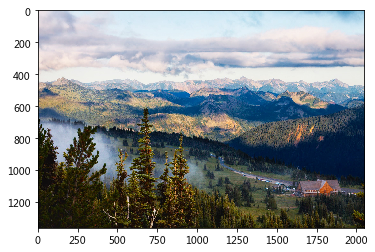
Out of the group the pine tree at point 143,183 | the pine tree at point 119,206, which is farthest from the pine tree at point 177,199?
the pine tree at point 119,206

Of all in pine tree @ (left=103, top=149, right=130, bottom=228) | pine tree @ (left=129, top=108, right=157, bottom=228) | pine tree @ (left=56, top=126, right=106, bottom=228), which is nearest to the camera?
pine tree @ (left=56, top=126, right=106, bottom=228)

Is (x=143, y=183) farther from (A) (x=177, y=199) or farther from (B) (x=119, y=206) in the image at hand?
(A) (x=177, y=199)

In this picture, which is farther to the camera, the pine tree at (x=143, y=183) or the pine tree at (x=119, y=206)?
the pine tree at (x=143, y=183)

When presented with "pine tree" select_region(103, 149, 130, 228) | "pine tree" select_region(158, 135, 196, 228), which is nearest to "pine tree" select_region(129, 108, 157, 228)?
"pine tree" select_region(103, 149, 130, 228)

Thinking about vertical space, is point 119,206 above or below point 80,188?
below

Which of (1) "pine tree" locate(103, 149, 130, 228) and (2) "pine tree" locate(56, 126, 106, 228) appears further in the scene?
(1) "pine tree" locate(103, 149, 130, 228)

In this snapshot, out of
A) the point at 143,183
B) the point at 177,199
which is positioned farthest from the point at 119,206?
the point at 177,199

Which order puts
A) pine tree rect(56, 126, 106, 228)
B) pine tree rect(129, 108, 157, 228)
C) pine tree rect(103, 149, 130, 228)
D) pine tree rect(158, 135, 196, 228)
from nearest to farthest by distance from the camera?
1. pine tree rect(56, 126, 106, 228)
2. pine tree rect(103, 149, 130, 228)
3. pine tree rect(129, 108, 157, 228)
4. pine tree rect(158, 135, 196, 228)

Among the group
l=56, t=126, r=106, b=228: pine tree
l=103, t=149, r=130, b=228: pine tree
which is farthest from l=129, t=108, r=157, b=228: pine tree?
l=56, t=126, r=106, b=228: pine tree

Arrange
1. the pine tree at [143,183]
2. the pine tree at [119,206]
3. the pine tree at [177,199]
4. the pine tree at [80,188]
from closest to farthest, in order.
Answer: the pine tree at [80,188]
the pine tree at [119,206]
the pine tree at [143,183]
the pine tree at [177,199]

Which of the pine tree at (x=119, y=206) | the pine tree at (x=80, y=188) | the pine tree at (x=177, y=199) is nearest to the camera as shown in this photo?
the pine tree at (x=80, y=188)

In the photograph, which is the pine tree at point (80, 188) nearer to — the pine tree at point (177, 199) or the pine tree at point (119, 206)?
the pine tree at point (119, 206)

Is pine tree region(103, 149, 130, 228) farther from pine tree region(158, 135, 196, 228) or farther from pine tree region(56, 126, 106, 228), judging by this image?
pine tree region(158, 135, 196, 228)
